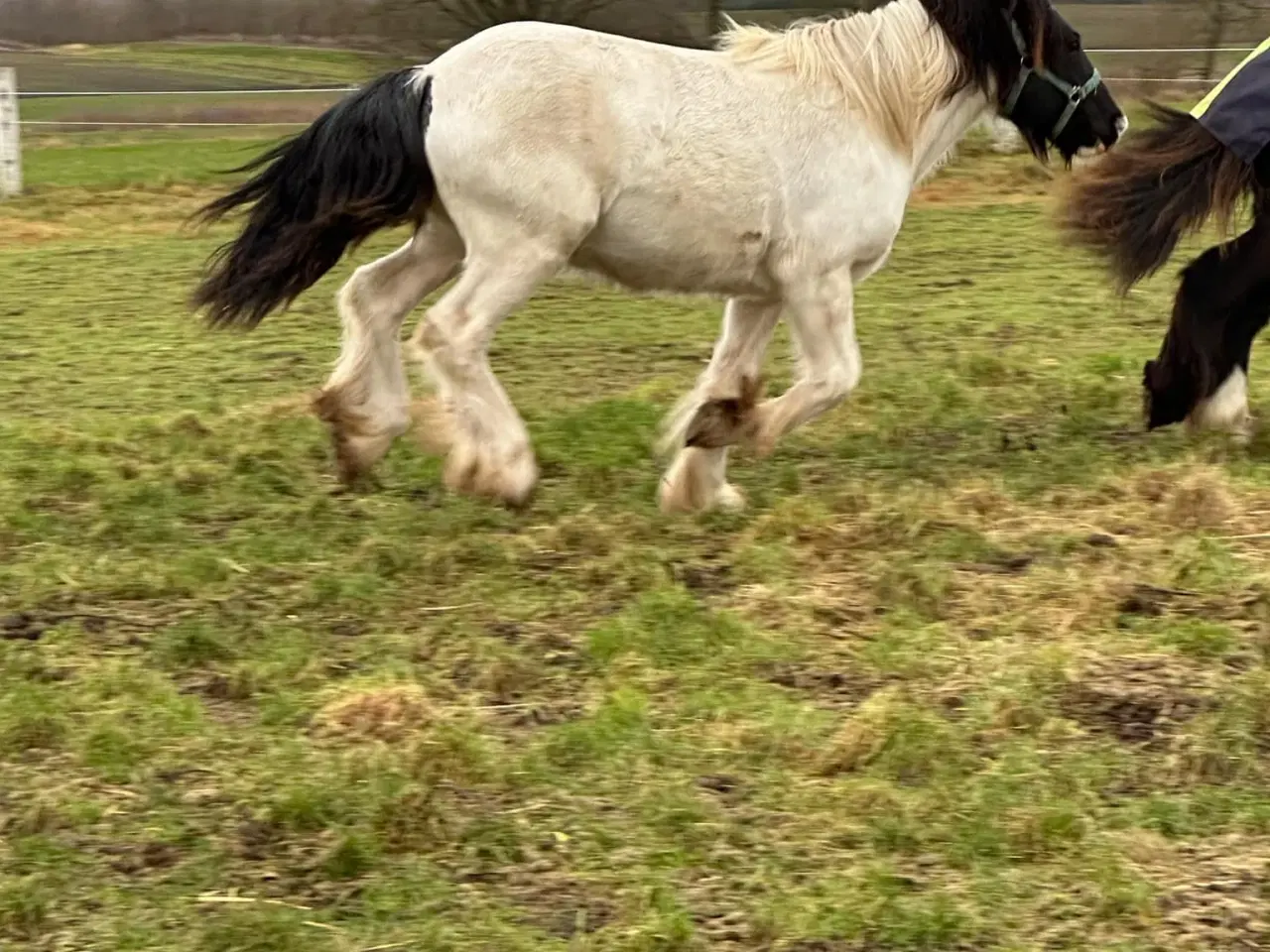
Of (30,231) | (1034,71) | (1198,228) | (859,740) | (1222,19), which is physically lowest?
(30,231)

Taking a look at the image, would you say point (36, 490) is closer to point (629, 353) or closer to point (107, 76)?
point (629, 353)

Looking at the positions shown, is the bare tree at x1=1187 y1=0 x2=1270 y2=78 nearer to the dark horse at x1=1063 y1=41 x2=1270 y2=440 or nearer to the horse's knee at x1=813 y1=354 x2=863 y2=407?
the dark horse at x1=1063 y1=41 x2=1270 y2=440

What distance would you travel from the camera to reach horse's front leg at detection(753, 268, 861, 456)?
4.77 m

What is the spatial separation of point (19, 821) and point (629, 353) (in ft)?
15.6

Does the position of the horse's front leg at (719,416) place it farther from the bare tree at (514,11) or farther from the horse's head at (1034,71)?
the bare tree at (514,11)

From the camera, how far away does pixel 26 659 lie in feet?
12.3

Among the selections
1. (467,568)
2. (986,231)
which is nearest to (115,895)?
(467,568)

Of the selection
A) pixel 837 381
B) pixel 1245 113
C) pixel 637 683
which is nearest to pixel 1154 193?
pixel 1245 113

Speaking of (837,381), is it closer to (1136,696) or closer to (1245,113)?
(1136,696)

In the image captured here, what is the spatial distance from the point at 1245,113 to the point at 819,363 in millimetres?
1667

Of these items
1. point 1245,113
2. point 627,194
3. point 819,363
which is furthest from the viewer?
point 1245,113

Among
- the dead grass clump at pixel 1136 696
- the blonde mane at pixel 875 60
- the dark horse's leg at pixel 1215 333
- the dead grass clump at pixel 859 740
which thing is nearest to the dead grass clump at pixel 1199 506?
the dark horse's leg at pixel 1215 333

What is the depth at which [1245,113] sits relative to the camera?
539 centimetres

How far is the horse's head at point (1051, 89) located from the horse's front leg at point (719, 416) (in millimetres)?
970
